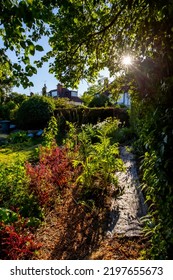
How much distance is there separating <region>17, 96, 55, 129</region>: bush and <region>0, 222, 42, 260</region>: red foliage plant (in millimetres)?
11701

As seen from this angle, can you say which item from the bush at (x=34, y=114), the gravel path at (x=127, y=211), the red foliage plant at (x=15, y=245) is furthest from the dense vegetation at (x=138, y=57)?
the bush at (x=34, y=114)

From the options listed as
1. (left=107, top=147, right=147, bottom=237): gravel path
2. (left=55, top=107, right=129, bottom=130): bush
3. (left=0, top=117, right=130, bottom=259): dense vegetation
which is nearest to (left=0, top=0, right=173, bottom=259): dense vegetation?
(left=107, top=147, right=147, bottom=237): gravel path

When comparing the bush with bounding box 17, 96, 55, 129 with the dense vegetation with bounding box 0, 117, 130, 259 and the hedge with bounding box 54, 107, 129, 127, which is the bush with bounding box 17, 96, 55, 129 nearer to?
the hedge with bounding box 54, 107, 129, 127

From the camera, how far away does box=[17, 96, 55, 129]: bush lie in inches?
573

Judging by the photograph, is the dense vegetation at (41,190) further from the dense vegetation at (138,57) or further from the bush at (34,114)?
the bush at (34,114)

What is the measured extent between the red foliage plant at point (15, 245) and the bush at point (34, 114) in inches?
461

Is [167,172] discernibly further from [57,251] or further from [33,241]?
[33,241]

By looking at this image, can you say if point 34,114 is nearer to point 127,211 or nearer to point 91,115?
point 91,115

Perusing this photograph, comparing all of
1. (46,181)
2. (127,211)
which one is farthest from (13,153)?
(127,211)

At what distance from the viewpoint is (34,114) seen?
14508mm

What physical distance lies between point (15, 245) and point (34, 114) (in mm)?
12007

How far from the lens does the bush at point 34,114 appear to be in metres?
14.5

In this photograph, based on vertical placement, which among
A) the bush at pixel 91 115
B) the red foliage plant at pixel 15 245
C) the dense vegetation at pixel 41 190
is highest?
the bush at pixel 91 115

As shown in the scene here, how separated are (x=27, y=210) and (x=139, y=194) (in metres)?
1.94
